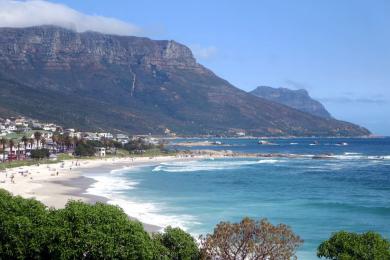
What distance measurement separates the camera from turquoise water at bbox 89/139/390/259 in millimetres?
44644

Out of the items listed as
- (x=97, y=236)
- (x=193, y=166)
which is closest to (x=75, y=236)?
(x=97, y=236)

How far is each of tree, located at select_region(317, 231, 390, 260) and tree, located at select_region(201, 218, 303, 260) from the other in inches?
61.2

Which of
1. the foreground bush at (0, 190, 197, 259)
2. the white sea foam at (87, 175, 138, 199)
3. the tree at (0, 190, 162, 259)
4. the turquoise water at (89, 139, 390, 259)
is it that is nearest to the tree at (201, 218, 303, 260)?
the foreground bush at (0, 190, 197, 259)

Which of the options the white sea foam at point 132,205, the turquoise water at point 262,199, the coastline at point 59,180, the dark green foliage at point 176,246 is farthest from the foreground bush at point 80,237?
the white sea foam at point 132,205

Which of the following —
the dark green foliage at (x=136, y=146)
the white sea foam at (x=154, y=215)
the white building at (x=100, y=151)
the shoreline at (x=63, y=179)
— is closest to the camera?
the white sea foam at (x=154, y=215)

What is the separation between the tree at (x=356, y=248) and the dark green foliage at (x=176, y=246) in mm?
5224

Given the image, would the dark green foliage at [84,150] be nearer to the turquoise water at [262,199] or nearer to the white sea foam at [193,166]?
the white sea foam at [193,166]

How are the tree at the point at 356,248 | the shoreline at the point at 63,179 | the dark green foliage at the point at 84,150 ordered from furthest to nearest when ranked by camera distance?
the dark green foliage at the point at 84,150 → the shoreline at the point at 63,179 → the tree at the point at 356,248

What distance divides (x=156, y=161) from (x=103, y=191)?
66.9m

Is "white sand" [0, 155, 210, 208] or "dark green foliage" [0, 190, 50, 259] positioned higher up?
"dark green foliage" [0, 190, 50, 259]

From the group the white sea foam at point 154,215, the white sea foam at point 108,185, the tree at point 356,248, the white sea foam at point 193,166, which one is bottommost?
the white sea foam at point 154,215

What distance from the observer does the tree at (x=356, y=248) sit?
2122 cm

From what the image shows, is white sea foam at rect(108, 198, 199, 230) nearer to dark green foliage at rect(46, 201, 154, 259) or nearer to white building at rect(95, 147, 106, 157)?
dark green foliage at rect(46, 201, 154, 259)

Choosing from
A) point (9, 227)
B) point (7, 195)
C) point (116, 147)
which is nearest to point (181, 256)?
point (9, 227)
